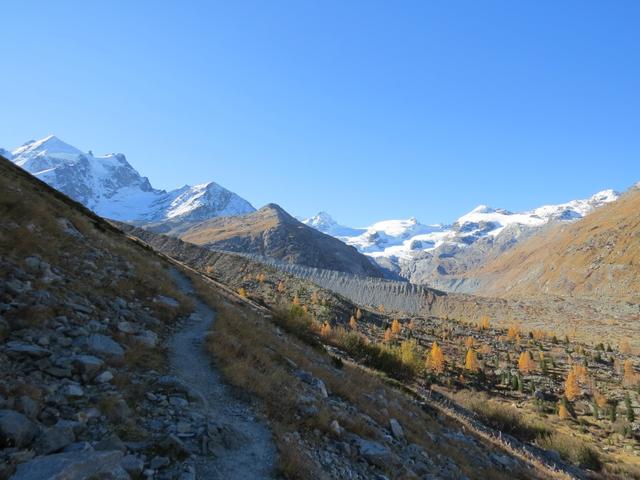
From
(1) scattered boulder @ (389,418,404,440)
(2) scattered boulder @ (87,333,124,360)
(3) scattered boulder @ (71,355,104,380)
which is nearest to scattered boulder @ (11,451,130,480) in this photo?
(3) scattered boulder @ (71,355,104,380)

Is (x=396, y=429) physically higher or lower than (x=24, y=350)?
lower

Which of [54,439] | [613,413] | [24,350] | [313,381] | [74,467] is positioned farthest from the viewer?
[613,413]

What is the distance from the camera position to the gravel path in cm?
931

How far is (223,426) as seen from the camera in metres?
10.6

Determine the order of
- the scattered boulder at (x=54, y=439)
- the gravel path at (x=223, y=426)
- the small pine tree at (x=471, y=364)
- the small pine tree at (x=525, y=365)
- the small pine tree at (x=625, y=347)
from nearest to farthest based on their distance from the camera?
1. the scattered boulder at (x=54, y=439)
2. the gravel path at (x=223, y=426)
3. the small pine tree at (x=471, y=364)
4. the small pine tree at (x=525, y=365)
5. the small pine tree at (x=625, y=347)

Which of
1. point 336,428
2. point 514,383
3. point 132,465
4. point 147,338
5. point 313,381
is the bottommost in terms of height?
point 514,383

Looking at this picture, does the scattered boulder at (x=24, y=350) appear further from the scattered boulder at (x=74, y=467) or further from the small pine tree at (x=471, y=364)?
the small pine tree at (x=471, y=364)

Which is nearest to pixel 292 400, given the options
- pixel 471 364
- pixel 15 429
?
pixel 15 429

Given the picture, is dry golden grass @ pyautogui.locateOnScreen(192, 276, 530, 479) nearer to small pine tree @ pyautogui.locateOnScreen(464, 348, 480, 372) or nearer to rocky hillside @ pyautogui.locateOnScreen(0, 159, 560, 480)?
rocky hillside @ pyautogui.locateOnScreen(0, 159, 560, 480)

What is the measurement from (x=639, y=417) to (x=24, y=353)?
318ft

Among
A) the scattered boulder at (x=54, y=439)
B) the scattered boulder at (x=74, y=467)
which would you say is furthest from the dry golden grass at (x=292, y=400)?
the scattered boulder at (x=54, y=439)

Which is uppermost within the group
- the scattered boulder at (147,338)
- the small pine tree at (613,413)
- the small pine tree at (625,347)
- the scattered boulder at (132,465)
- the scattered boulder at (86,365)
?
the small pine tree at (625,347)

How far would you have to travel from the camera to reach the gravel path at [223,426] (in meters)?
9.31

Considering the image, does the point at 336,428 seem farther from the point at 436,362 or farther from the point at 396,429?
the point at 436,362
